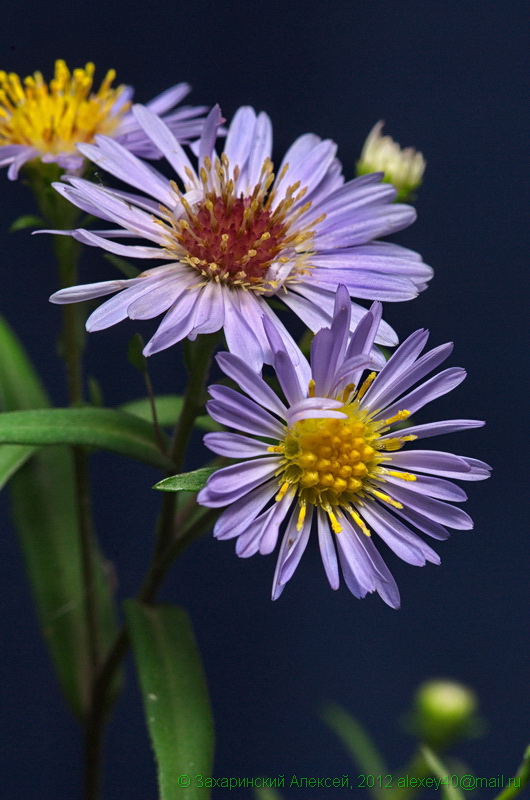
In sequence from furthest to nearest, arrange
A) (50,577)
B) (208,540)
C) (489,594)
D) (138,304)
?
(489,594)
(208,540)
(50,577)
(138,304)

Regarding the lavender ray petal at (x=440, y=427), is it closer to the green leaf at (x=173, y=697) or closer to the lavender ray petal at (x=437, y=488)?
the lavender ray petal at (x=437, y=488)

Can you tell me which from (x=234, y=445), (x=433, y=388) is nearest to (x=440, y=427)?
(x=433, y=388)

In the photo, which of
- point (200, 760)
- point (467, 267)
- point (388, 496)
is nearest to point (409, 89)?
point (467, 267)

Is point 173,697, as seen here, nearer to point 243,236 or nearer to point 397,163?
point 243,236

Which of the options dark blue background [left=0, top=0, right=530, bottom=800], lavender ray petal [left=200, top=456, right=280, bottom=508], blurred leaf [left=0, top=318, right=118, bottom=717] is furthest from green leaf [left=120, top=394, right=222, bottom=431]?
dark blue background [left=0, top=0, right=530, bottom=800]

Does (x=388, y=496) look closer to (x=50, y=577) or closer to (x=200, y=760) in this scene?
(x=200, y=760)

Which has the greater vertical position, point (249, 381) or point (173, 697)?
point (249, 381)

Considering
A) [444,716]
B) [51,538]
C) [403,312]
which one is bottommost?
[444,716]
